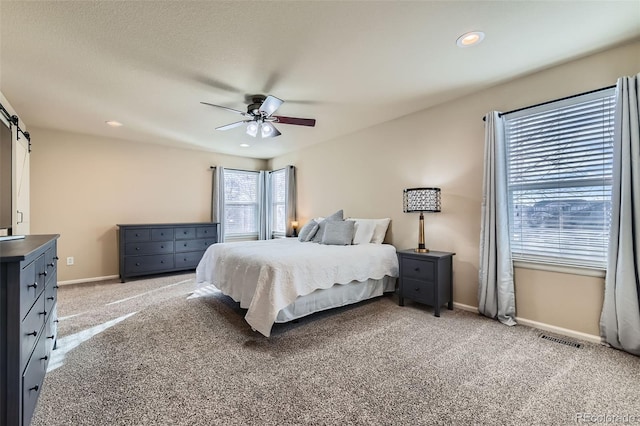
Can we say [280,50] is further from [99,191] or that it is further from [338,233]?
[99,191]

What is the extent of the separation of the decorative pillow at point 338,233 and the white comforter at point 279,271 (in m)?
0.29

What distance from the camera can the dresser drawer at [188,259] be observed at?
5031mm

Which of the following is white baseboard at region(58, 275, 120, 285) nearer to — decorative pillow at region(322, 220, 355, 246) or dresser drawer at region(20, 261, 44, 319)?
dresser drawer at region(20, 261, 44, 319)

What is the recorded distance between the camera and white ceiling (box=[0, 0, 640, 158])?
1.83 m

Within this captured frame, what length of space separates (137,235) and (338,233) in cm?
339

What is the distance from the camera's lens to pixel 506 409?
1.59m

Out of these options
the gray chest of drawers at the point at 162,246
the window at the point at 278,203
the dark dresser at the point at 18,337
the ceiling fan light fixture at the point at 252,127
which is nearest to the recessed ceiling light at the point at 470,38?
the ceiling fan light fixture at the point at 252,127

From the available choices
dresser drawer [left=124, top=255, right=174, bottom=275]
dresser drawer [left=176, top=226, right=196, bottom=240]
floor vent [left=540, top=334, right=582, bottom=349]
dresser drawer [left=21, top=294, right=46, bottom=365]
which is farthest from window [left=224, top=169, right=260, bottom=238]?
floor vent [left=540, top=334, right=582, bottom=349]

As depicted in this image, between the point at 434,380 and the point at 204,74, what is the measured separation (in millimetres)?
3164

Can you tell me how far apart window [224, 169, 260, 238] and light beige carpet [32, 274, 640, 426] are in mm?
3399

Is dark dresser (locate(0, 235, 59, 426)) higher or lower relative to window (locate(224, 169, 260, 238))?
lower

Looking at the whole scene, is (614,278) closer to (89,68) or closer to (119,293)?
(89,68)

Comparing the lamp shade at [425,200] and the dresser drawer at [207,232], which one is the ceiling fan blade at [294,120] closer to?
the lamp shade at [425,200]

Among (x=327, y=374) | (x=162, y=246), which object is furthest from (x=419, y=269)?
(x=162, y=246)
